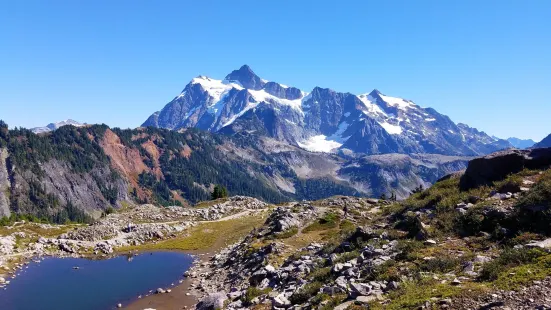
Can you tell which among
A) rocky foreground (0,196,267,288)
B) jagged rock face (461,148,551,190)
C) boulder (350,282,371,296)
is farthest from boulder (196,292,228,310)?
rocky foreground (0,196,267,288)

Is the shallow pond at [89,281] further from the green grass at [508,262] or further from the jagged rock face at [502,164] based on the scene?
the jagged rock face at [502,164]

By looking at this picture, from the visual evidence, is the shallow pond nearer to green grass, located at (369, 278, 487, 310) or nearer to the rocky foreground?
the rocky foreground

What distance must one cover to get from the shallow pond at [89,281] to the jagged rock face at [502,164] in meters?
42.2

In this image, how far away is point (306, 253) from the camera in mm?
40406

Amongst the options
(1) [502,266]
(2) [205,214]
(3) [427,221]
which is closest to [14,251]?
(2) [205,214]

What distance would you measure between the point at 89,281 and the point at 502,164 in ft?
189

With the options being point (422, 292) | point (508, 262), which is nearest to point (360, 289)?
point (422, 292)

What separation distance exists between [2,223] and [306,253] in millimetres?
102987

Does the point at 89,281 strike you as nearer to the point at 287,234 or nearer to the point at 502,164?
the point at 287,234

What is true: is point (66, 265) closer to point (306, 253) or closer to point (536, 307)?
point (306, 253)

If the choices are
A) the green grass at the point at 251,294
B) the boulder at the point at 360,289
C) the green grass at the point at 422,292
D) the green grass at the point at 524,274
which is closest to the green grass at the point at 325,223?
the green grass at the point at 251,294

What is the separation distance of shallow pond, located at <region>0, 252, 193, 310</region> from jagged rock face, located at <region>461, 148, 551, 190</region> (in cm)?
4222

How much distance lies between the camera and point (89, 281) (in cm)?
5369

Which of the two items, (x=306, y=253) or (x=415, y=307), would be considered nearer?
(x=415, y=307)
